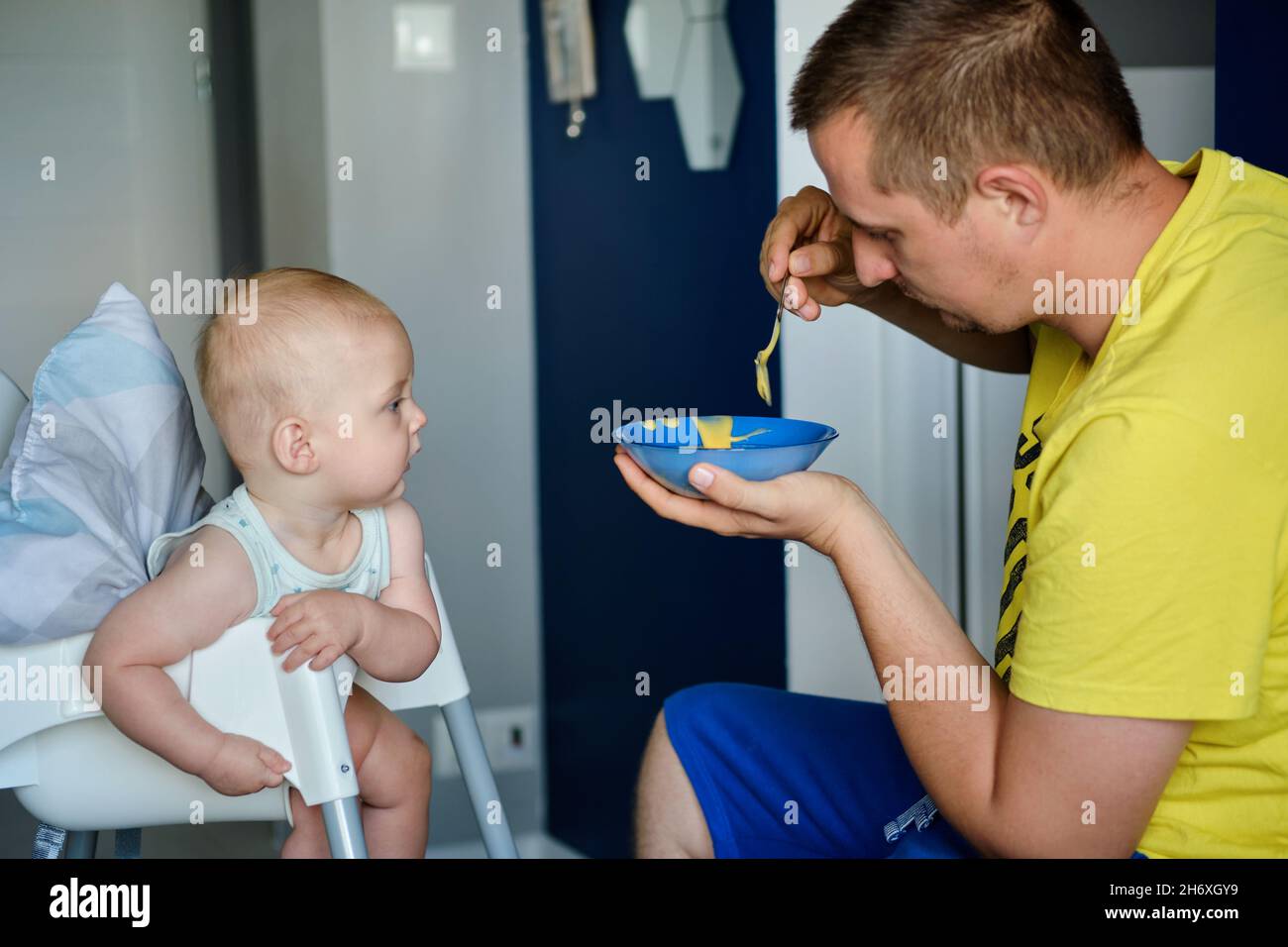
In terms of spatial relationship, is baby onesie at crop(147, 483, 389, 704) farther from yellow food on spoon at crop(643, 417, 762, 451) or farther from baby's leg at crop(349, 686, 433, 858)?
yellow food on spoon at crop(643, 417, 762, 451)

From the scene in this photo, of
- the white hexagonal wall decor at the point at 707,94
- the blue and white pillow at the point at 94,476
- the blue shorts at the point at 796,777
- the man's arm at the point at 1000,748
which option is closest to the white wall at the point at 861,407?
the white hexagonal wall decor at the point at 707,94

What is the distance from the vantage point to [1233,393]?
99cm

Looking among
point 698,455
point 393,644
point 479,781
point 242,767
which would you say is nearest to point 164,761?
point 242,767

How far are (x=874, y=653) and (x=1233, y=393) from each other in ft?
1.17

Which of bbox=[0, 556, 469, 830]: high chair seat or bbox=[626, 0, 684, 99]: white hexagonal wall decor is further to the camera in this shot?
bbox=[626, 0, 684, 99]: white hexagonal wall decor

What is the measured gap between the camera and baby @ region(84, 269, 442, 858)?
3.98ft

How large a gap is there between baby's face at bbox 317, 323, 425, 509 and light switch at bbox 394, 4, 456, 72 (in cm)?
136

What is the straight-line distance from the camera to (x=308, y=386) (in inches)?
52.3

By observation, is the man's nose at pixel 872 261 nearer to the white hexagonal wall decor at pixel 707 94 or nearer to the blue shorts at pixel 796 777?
the blue shorts at pixel 796 777

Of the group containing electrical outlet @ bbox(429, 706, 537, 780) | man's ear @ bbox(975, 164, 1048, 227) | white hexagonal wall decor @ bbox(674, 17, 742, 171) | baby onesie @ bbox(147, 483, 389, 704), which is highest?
white hexagonal wall decor @ bbox(674, 17, 742, 171)

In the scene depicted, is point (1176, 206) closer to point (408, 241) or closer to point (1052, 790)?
point (1052, 790)

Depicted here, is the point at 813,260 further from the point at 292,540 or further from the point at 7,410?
Answer: the point at 7,410

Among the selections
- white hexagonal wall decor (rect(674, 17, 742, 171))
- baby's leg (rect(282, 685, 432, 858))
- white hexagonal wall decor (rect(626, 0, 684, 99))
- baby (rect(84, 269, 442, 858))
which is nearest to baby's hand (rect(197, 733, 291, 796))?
baby (rect(84, 269, 442, 858))

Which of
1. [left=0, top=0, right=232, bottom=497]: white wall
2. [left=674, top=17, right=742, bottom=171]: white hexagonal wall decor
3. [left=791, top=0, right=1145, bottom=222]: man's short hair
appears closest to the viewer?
[left=791, top=0, right=1145, bottom=222]: man's short hair
